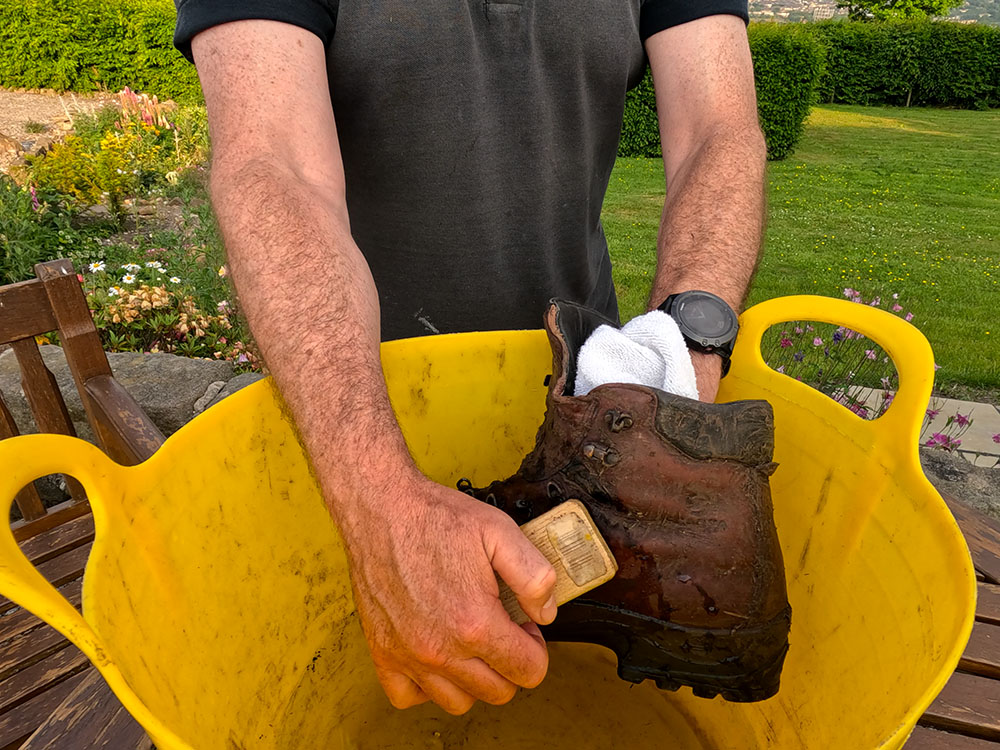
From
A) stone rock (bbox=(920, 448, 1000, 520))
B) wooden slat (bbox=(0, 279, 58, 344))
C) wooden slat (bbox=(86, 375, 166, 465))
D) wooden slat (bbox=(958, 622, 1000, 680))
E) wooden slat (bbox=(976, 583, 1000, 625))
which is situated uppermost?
wooden slat (bbox=(0, 279, 58, 344))

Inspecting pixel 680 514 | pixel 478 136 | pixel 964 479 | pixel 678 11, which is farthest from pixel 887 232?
pixel 680 514

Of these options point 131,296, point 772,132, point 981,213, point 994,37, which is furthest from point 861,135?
point 131,296

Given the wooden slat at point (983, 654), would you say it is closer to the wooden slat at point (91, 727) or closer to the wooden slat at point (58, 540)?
the wooden slat at point (91, 727)

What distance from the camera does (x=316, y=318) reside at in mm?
833

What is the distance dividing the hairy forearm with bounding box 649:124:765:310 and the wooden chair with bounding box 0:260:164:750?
3.71 feet

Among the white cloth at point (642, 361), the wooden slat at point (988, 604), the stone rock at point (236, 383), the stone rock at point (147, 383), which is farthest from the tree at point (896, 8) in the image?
the white cloth at point (642, 361)

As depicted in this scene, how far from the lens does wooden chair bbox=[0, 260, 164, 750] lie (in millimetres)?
1254

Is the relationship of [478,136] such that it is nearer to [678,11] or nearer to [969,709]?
[678,11]

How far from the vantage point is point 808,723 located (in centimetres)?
112

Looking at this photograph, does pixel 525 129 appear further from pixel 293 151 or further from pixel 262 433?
pixel 262 433

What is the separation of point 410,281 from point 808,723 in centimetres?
112

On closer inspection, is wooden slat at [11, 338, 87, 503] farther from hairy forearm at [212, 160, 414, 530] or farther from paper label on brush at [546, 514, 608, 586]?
paper label on brush at [546, 514, 608, 586]

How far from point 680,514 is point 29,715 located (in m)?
1.20

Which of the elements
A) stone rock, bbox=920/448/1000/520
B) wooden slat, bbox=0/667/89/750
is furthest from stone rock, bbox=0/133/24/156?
stone rock, bbox=920/448/1000/520
